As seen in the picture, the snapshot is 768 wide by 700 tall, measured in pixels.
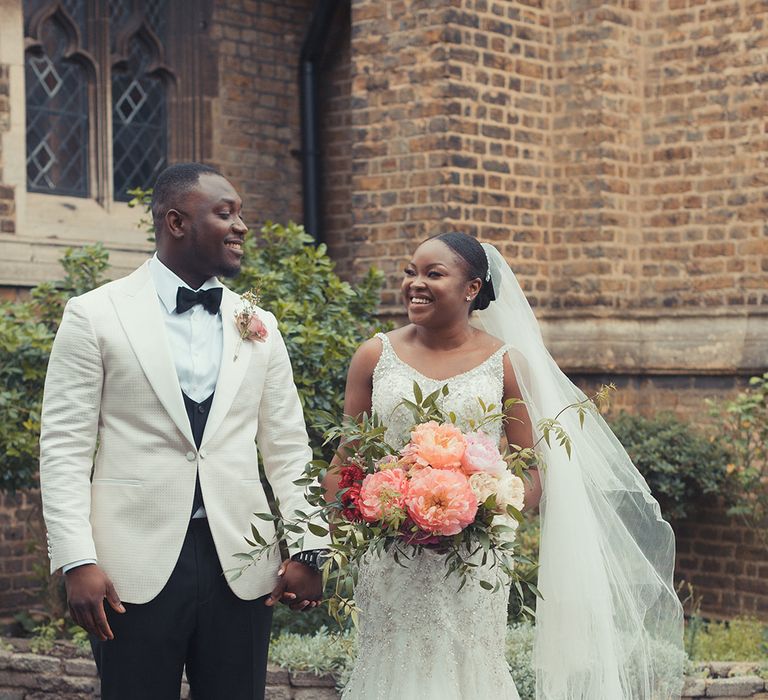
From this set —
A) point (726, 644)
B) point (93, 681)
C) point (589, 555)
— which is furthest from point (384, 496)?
point (726, 644)

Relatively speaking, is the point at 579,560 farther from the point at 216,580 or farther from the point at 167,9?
the point at 167,9

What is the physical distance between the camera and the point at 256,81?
33.7ft

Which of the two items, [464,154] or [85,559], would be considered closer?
[85,559]

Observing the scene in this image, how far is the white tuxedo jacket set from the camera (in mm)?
3676

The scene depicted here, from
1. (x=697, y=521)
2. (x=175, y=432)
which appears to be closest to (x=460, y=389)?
(x=175, y=432)

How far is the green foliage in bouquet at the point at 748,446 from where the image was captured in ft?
26.4

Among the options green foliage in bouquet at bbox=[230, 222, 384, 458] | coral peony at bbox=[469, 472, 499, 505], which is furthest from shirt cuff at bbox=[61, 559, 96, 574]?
green foliage in bouquet at bbox=[230, 222, 384, 458]

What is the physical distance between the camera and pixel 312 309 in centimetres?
696

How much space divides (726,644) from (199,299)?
4.32m

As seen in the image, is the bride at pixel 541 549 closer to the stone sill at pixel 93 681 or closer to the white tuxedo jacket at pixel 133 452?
the white tuxedo jacket at pixel 133 452

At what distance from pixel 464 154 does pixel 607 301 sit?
4.58ft

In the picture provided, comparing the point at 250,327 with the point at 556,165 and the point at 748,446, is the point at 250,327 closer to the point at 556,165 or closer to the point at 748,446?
the point at 748,446

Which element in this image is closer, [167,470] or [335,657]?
[167,470]

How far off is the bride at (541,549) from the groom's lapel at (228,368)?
56 centimetres
